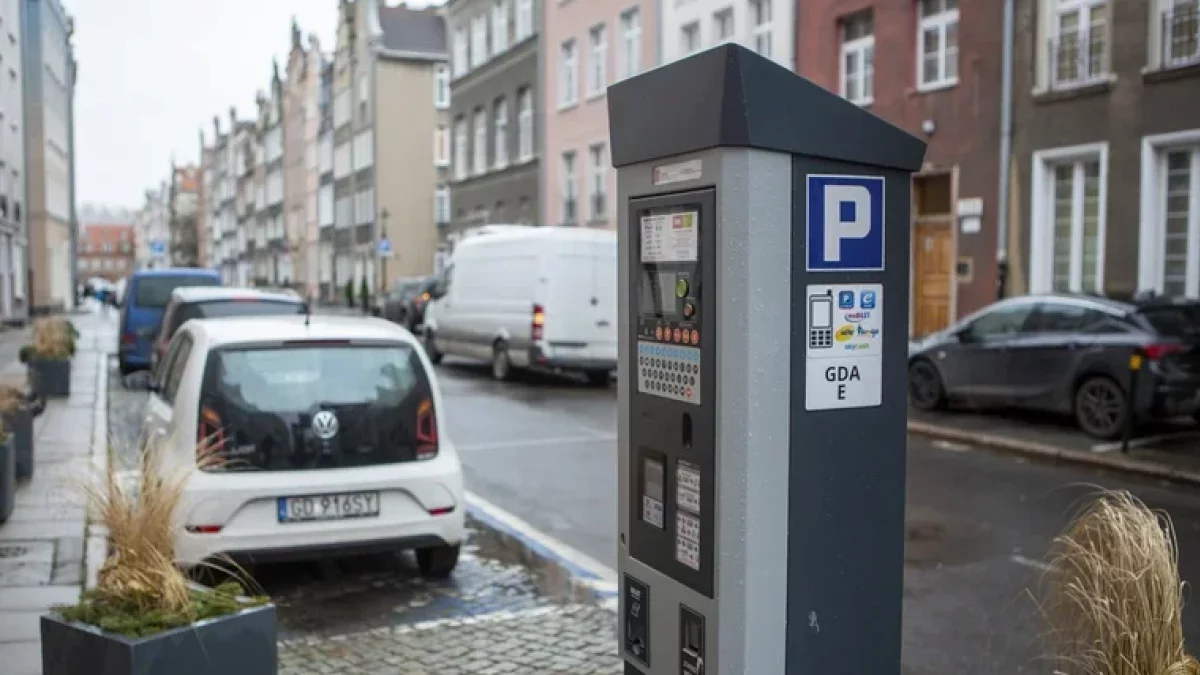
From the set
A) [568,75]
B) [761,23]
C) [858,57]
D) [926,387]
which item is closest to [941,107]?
[858,57]

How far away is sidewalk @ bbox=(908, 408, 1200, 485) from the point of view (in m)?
10.5

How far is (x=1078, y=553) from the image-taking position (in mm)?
3613

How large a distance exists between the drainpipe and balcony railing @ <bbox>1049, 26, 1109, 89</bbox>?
70cm

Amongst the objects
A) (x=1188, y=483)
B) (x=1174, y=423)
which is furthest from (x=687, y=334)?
(x=1174, y=423)

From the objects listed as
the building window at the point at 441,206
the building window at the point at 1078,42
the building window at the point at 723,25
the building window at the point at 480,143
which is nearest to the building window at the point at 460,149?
the building window at the point at 480,143

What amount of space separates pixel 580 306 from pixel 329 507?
12.9 meters

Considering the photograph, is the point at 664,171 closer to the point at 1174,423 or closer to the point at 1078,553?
the point at 1078,553

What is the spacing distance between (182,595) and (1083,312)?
422 inches

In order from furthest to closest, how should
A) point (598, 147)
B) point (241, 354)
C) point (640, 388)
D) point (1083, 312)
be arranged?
point (598, 147)
point (1083, 312)
point (241, 354)
point (640, 388)

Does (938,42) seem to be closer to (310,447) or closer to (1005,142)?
(1005,142)

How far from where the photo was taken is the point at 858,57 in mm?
21031

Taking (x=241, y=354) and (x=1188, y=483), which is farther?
(x=1188, y=483)

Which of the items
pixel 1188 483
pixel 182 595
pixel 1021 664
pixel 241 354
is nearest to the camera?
pixel 182 595

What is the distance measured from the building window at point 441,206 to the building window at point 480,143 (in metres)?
14.6
